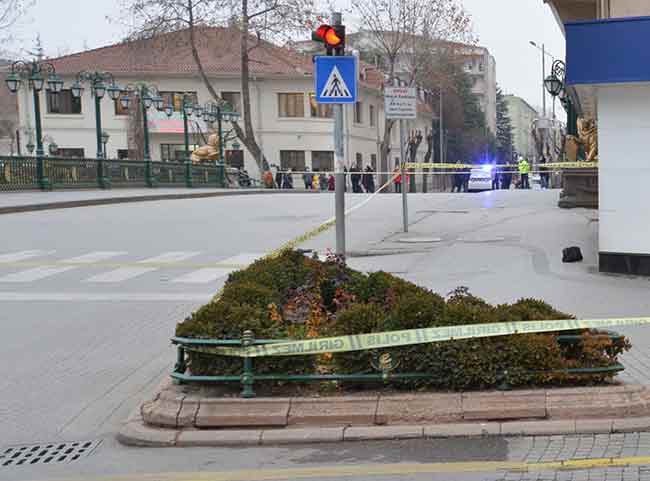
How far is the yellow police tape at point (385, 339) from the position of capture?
18.5 ft

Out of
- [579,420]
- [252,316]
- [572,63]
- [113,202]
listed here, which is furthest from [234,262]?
[113,202]

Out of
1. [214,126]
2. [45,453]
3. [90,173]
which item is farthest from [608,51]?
[214,126]

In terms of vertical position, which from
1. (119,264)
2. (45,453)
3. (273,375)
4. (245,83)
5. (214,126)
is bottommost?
(45,453)

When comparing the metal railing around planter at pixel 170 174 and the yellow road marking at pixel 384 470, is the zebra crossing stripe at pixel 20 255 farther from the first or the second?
the metal railing around planter at pixel 170 174

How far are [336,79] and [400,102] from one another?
23.1 feet

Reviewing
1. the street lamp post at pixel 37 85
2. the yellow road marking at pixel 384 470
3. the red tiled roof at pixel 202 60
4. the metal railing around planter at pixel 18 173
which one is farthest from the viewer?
the red tiled roof at pixel 202 60

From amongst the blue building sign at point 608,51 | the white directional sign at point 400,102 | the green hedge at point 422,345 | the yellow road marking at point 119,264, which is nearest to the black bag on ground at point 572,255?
the blue building sign at point 608,51

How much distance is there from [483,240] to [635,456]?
11344 millimetres

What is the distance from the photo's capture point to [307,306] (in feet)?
24.0

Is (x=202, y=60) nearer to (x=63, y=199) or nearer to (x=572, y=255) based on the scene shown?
(x=63, y=199)

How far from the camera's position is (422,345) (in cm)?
570

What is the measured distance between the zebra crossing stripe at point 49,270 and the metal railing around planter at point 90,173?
667 inches

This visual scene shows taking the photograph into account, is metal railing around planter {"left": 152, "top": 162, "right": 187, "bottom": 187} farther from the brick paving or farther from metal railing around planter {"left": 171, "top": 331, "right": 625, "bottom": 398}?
the brick paving

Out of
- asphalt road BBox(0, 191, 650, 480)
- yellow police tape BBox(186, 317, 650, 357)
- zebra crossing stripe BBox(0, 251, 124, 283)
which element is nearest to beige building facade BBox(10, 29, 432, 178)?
asphalt road BBox(0, 191, 650, 480)
